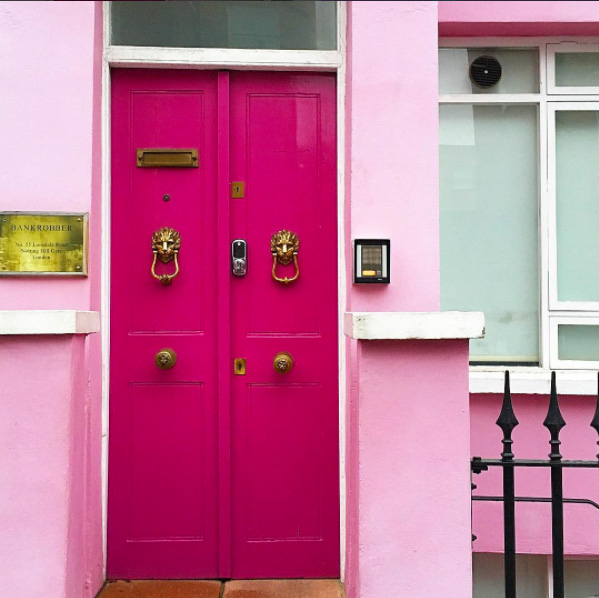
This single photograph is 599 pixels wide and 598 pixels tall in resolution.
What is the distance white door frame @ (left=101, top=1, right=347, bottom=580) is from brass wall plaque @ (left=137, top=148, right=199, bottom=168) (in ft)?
0.63

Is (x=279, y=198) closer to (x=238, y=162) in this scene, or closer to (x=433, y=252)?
(x=238, y=162)

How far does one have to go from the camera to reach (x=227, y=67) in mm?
3627

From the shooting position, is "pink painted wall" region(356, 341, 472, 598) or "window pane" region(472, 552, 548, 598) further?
"window pane" region(472, 552, 548, 598)

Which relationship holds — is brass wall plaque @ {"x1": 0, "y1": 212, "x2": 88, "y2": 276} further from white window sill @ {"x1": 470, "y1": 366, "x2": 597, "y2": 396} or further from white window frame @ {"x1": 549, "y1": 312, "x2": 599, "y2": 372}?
white window frame @ {"x1": 549, "y1": 312, "x2": 599, "y2": 372}

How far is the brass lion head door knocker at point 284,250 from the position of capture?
11.8ft

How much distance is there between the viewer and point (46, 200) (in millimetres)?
3309

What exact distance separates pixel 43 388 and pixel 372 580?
5.67 ft

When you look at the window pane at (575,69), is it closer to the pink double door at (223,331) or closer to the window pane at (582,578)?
the pink double door at (223,331)

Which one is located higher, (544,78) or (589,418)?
(544,78)

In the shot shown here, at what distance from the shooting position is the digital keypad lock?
3.60 m

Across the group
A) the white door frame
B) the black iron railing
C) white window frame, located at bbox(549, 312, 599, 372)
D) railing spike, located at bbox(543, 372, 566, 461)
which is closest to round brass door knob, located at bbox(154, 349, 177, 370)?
the white door frame

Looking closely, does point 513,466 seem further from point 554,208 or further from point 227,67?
point 227,67

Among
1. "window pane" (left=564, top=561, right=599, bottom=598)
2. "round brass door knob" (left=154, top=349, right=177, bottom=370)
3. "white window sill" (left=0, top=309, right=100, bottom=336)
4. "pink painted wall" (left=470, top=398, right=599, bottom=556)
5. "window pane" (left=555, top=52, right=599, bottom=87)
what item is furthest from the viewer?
"window pane" (left=555, top=52, right=599, bottom=87)

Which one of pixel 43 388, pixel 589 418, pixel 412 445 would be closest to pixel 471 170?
pixel 589 418
